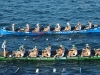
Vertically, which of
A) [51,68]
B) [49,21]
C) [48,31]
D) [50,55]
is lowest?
[51,68]

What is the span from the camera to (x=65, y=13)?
102125 mm

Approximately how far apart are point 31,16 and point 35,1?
560 inches

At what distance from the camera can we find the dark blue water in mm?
71562

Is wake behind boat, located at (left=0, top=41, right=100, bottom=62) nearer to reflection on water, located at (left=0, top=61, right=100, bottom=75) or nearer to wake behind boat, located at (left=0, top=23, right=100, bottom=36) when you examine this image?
reflection on water, located at (left=0, top=61, right=100, bottom=75)

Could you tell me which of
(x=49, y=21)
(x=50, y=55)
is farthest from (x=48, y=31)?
(x=50, y=55)

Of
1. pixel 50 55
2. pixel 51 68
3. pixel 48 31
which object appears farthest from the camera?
pixel 48 31

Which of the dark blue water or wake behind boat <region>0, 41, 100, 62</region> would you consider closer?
the dark blue water

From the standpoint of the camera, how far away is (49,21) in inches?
3767

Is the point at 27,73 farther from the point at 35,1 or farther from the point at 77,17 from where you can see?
the point at 35,1

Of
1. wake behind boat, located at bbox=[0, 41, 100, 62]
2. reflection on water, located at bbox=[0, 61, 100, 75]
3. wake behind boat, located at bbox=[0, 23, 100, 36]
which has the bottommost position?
reflection on water, located at bbox=[0, 61, 100, 75]

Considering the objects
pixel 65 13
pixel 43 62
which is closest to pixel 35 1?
pixel 65 13

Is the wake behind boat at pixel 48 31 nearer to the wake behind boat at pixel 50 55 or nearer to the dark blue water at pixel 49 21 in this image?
the dark blue water at pixel 49 21

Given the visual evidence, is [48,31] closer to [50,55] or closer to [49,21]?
[49,21]

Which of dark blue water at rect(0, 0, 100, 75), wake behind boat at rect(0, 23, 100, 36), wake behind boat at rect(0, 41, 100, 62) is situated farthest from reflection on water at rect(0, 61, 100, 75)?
wake behind boat at rect(0, 23, 100, 36)
